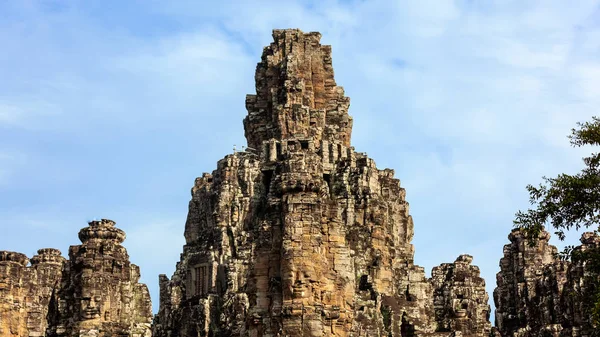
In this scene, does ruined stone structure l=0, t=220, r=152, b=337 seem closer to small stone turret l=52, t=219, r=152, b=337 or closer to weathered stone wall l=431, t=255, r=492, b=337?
small stone turret l=52, t=219, r=152, b=337

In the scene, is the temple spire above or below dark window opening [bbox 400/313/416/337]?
above

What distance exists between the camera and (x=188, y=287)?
105 metres

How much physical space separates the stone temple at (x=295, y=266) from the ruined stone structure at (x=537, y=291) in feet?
0.50

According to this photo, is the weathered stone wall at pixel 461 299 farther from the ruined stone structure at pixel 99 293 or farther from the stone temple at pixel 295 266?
the ruined stone structure at pixel 99 293

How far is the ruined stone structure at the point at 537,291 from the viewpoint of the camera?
107175 mm

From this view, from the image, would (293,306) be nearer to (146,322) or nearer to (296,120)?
(146,322)

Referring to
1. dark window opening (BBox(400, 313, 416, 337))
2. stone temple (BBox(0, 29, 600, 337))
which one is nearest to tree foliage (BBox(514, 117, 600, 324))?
stone temple (BBox(0, 29, 600, 337))

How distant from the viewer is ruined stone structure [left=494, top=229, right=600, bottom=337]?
107m

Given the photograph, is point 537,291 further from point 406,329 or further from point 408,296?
point 406,329

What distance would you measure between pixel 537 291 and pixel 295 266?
2223 inches

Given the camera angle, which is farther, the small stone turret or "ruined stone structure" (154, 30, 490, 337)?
"ruined stone structure" (154, 30, 490, 337)

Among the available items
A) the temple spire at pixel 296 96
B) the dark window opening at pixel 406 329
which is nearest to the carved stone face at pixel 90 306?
the dark window opening at pixel 406 329

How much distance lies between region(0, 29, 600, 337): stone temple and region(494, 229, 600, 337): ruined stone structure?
152mm

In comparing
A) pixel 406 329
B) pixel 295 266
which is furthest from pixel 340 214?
pixel 295 266
